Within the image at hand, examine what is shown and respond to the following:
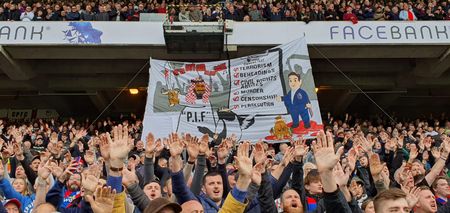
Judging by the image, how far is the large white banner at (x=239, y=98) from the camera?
31.2 feet

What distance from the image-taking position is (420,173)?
5254 millimetres

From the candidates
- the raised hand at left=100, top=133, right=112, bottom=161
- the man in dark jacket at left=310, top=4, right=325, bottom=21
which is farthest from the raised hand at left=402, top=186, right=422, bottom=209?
the man in dark jacket at left=310, top=4, right=325, bottom=21

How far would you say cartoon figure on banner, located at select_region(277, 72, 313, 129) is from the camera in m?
9.42

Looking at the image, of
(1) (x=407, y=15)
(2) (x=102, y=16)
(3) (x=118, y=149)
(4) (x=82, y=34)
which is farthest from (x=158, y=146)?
(1) (x=407, y=15)

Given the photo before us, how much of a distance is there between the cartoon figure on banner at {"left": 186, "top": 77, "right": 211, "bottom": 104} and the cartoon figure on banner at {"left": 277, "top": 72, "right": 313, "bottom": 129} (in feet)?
5.24

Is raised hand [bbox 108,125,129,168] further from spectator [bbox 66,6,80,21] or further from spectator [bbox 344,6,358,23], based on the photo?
spectator [bbox 344,6,358,23]

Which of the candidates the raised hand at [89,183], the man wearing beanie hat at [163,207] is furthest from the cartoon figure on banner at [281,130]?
the man wearing beanie hat at [163,207]

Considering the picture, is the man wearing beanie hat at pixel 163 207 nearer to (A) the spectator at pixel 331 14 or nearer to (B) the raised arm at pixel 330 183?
(B) the raised arm at pixel 330 183

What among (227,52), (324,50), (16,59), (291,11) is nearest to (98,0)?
(16,59)

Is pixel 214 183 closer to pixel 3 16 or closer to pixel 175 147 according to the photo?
pixel 175 147

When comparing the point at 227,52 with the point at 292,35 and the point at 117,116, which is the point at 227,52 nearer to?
the point at 292,35

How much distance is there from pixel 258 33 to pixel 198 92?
323 cm

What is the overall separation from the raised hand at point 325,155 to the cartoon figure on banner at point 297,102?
6.39m

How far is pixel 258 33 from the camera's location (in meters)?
12.9
